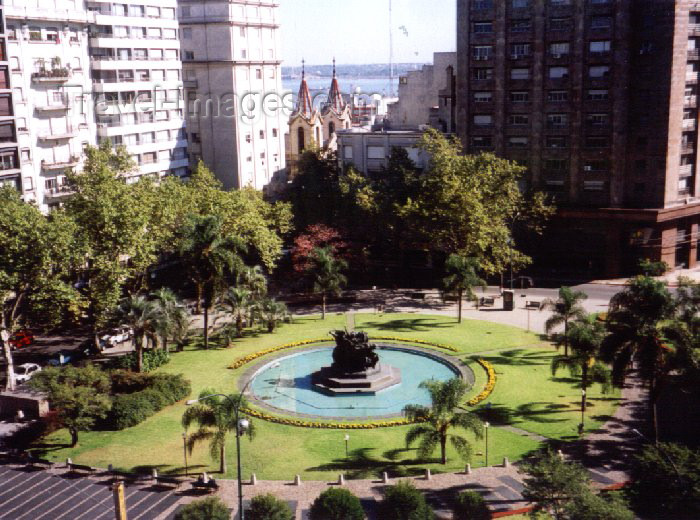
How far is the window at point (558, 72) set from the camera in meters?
84.8

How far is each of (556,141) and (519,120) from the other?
5125 millimetres

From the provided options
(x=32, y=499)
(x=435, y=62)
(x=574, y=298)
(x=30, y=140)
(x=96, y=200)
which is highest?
(x=435, y=62)

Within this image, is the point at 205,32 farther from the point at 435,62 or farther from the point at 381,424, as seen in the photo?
the point at 381,424

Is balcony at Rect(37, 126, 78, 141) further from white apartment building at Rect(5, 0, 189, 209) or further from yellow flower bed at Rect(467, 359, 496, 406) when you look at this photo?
yellow flower bed at Rect(467, 359, 496, 406)

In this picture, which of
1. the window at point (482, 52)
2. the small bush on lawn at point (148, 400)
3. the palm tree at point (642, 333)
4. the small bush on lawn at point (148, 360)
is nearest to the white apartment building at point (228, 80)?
the window at point (482, 52)

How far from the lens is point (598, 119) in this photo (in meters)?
84.0

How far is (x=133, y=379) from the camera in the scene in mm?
52000

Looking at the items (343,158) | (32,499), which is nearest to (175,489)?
(32,499)

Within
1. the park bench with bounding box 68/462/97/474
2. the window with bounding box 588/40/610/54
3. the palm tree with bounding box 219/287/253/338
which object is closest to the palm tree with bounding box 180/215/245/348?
the palm tree with bounding box 219/287/253/338

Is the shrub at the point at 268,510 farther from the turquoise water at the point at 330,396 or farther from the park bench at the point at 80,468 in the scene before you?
the turquoise water at the point at 330,396

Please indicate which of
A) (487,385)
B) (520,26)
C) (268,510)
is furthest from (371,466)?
Answer: (520,26)

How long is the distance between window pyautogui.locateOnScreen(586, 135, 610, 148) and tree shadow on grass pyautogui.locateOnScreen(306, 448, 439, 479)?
53915mm

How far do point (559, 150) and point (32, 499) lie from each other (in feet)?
223

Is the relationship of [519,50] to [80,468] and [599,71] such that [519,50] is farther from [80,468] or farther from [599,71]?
[80,468]
